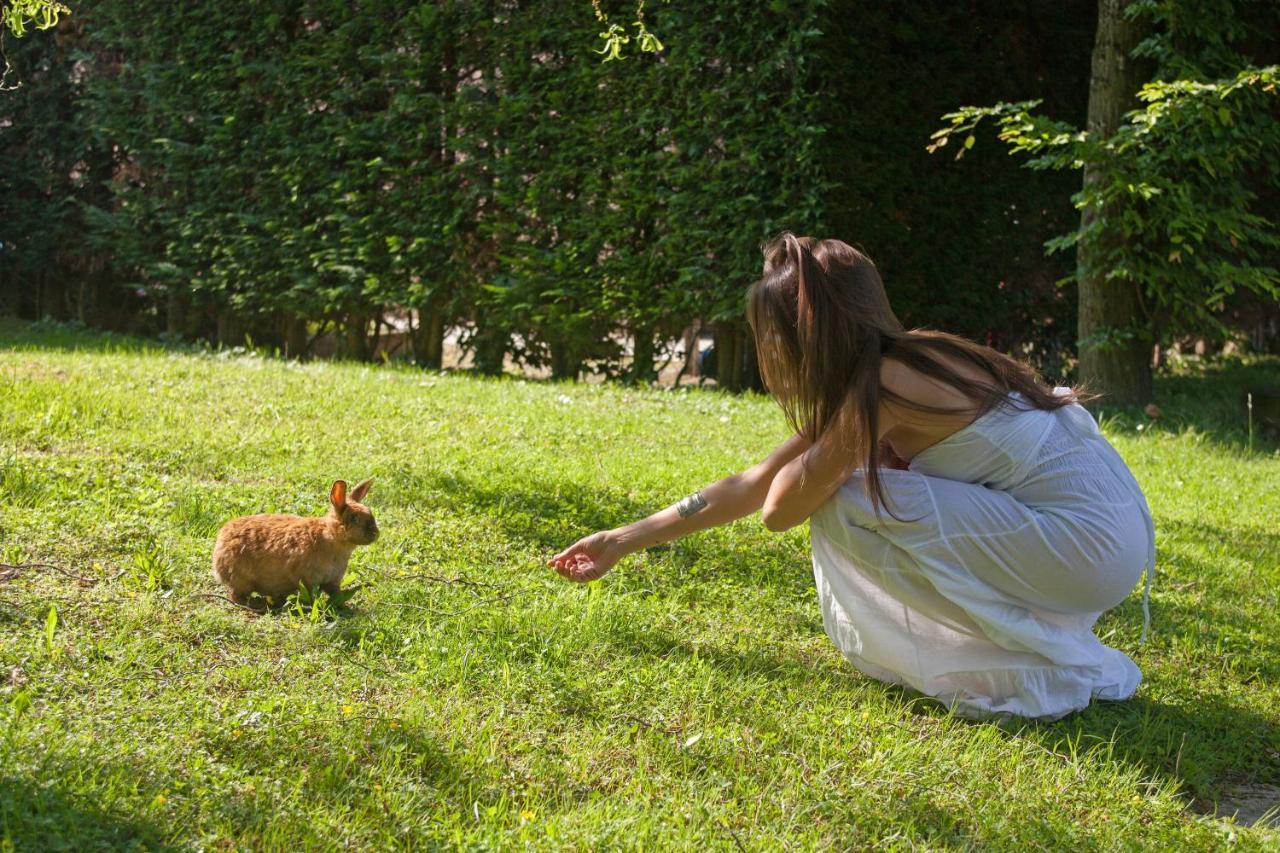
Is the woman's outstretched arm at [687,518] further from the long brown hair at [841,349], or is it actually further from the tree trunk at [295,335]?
the tree trunk at [295,335]

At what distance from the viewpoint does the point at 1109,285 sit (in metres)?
9.31

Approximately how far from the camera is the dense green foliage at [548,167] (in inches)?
351

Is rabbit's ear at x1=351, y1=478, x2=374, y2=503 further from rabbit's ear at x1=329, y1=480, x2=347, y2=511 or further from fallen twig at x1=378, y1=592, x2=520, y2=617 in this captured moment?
fallen twig at x1=378, y1=592, x2=520, y2=617

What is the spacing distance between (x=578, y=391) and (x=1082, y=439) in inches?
222

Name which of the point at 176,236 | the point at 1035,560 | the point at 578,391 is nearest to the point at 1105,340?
the point at 578,391

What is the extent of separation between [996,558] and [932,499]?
25cm

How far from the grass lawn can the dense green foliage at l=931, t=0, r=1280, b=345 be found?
12.0 feet

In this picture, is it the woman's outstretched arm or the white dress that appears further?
the woman's outstretched arm

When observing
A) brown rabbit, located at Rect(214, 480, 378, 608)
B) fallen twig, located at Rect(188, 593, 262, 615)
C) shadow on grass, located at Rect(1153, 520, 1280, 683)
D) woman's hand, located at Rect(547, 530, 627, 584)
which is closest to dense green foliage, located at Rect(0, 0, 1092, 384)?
shadow on grass, located at Rect(1153, 520, 1280, 683)

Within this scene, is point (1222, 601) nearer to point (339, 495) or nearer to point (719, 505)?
point (719, 505)

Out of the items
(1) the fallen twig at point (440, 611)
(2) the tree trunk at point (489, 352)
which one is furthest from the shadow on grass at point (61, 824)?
(2) the tree trunk at point (489, 352)

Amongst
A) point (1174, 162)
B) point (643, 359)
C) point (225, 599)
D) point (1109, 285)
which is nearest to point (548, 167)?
point (643, 359)

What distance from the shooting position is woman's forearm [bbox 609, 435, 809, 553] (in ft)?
11.3

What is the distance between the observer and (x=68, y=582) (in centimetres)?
360
